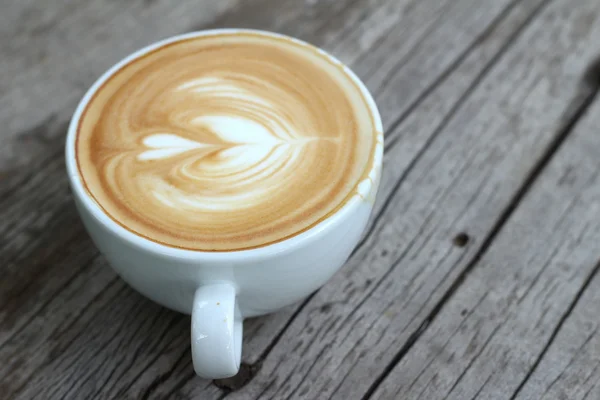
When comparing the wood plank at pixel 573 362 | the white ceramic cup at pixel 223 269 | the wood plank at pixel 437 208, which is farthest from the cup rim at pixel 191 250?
the wood plank at pixel 573 362

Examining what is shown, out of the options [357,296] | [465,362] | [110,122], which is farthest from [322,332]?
[110,122]

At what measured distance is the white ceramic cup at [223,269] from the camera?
0.60 m

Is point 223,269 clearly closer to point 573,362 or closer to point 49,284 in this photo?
point 49,284

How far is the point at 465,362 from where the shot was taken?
761 mm

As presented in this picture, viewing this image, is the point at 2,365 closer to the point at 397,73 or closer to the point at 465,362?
the point at 465,362

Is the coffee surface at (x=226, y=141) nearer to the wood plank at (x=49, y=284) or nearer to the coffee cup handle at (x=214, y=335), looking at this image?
the coffee cup handle at (x=214, y=335)

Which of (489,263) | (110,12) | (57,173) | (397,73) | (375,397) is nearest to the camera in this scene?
(375,397)

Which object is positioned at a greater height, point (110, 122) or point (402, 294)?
point (110, 122)

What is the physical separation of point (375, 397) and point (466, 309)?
17 cm

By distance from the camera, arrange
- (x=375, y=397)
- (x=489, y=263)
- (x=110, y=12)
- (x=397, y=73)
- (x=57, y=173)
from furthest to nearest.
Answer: (x=110, y=12), (x=397, y=73), (x=57, y=173), (x=489, y=263), (x=375, y=397)

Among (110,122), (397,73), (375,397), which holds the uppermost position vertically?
(110,122)

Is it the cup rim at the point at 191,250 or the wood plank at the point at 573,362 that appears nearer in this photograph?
the cup rim at the point at 191,250

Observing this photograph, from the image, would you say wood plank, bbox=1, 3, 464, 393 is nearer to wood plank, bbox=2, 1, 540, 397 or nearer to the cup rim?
wood plank, bbox=2, 1, 540, 397

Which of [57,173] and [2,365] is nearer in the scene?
[2,365]
